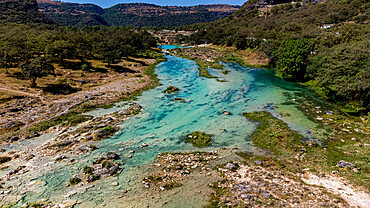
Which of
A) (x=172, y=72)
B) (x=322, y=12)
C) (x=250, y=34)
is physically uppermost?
(x=322, y=12)

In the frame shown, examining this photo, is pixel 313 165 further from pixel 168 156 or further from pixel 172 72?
pixel 172 72

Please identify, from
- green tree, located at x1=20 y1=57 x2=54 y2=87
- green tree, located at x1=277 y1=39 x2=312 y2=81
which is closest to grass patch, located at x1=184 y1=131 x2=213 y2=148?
green tree, located at x1=20 y1=57 x2=54 y2=87

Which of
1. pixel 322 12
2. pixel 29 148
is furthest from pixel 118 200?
pixel 322 12

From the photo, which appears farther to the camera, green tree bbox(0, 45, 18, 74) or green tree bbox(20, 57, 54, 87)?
green tree bbox(0, 45, 18, 74)

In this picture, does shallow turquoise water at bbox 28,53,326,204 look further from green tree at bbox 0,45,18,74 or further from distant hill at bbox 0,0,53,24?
distant hill at bbox 0,0,53,24

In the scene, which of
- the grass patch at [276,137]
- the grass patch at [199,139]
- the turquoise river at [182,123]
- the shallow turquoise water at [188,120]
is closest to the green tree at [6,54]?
the turquoise river at [182,123]

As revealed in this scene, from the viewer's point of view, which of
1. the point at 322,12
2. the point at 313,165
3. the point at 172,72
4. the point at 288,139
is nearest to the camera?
the point at 313,165

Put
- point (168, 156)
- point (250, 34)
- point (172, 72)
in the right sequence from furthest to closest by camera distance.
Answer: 1. point (250, 34)
2. point (172, 72)
3. point (168, 156)

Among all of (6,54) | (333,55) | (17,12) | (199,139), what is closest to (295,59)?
(333,55)
